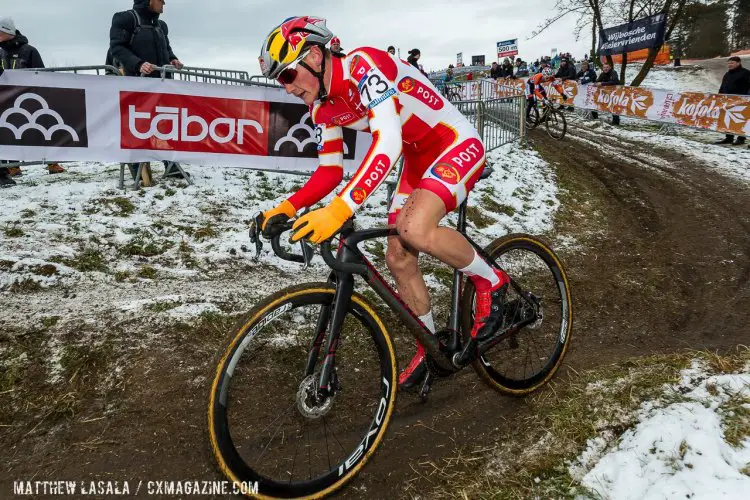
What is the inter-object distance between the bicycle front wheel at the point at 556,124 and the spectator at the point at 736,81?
4.59 metres

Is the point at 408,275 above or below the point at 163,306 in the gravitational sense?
above

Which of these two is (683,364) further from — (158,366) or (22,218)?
(22,218)

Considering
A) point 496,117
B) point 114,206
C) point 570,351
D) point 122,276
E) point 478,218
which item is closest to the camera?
point 570,351

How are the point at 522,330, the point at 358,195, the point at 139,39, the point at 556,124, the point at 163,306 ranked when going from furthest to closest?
the point at 556,124 < the point at 139,39 < the point at 163,306 < the point at 522,330 < the point at 358,195

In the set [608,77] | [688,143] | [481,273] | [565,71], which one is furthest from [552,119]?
[481,273]

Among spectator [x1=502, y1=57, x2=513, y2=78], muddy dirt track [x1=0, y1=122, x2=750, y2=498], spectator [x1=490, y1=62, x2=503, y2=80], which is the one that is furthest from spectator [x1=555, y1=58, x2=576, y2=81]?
muddy dirt track [x1=0, y1=122, x2=750, y2=498]

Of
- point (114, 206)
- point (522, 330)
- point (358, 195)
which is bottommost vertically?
point (522, 330)

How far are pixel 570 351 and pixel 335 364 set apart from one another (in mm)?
2683

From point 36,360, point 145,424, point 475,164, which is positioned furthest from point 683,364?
point 36,360

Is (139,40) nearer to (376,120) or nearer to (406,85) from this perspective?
(406,85)

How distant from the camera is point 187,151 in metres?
6.98

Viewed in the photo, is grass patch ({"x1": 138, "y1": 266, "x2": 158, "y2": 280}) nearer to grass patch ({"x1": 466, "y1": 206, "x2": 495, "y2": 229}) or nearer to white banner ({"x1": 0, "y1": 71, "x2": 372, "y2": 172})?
white banner ({"x1": 0, "y1": 71, "x2": 372, "y2": 172})

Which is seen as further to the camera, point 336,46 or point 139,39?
point 139,39

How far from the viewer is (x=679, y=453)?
2.33 metres
